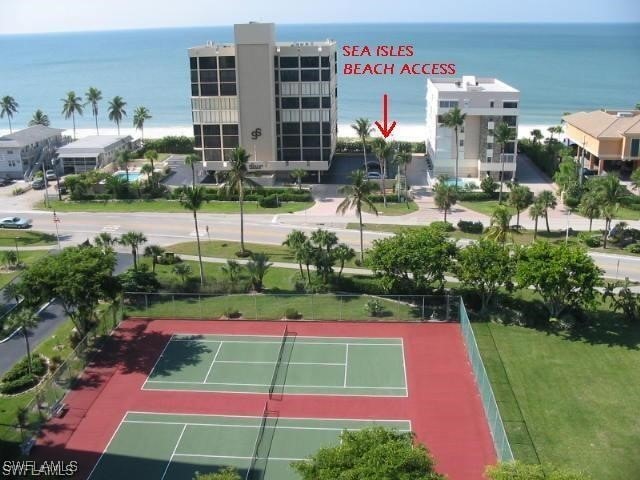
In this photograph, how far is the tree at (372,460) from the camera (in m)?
20.4

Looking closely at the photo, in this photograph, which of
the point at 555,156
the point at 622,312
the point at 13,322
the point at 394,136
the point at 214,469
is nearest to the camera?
the point at 214,469

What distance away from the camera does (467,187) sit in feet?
251

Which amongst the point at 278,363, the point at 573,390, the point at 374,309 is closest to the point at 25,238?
the point at 278,363

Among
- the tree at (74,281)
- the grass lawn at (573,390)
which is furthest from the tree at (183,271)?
the grass lawn at (573,390)

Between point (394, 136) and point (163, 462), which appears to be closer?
point (163, 462)

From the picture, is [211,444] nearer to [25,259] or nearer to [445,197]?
[25,259]

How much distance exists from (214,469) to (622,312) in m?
29.4

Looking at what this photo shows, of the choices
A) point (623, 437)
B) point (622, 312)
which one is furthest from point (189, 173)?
point (623, 437)

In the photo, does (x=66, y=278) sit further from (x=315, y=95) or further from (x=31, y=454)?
(x=315, y=95)

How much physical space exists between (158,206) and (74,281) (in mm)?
34869

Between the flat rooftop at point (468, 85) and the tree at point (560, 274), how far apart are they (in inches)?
1612

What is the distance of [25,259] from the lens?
5800cm

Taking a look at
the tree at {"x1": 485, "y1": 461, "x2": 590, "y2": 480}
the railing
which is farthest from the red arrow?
the tree at {"x1": 485, "y1": 461, "x2": 590, "y2": 480}

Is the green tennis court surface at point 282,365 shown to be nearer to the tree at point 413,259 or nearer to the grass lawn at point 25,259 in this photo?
the tree at point 413,259
